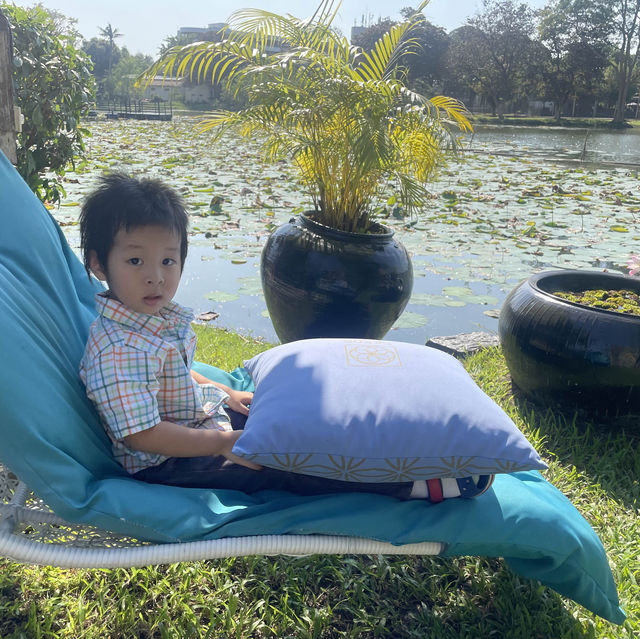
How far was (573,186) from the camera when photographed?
332 inches

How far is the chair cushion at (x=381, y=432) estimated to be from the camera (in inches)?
53.1

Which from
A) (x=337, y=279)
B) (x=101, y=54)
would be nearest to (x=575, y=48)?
(x=337, y=279)

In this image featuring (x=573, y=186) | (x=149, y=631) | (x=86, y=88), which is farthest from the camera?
(x=573, y=186)

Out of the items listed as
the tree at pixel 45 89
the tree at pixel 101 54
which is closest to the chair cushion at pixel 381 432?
the tree at pixel 45 89

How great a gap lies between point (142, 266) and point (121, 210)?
144 millimetres

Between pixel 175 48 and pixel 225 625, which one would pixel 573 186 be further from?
pixel 225 625

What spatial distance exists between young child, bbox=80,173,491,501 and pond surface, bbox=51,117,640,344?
2.31 meters

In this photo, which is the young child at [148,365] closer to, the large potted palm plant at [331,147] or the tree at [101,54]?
the large potted palm plant at [331,147]

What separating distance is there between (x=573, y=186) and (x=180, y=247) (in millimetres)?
8157

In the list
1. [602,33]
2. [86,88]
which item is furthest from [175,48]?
[602,33]

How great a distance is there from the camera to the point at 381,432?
136 cm

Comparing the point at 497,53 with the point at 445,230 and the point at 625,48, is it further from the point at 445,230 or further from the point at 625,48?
the point at 445,230

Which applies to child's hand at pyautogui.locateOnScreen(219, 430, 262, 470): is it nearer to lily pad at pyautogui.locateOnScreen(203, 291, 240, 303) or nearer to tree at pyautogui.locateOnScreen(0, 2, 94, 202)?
lily pad at pyautogui.locateOnScreen(203, 291, 240, 303)

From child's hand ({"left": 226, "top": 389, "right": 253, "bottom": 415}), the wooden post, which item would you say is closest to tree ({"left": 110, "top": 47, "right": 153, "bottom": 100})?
the wooden post
